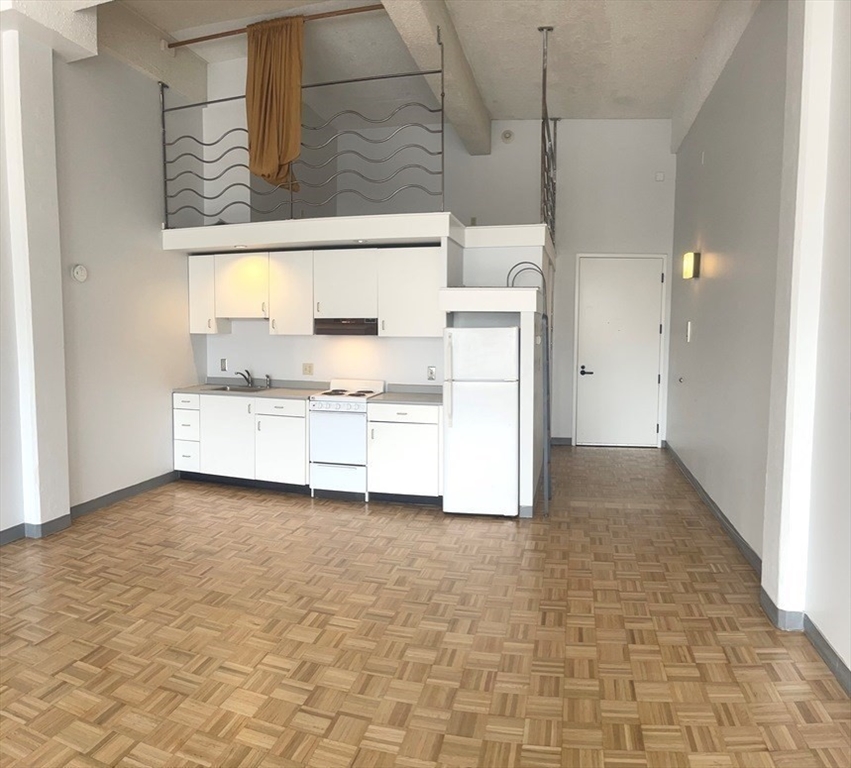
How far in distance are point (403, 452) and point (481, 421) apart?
2.32ft

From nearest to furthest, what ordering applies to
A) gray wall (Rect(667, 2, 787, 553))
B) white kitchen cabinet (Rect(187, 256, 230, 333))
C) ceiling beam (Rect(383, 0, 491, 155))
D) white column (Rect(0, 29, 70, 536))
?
1. gray wall (Rect(667, 2, 787, 553))
2. white column (Rect(0, 29, 70, 536))
3. ceiling beam (Rect(383, 0, 491, 155))
4. white kitchen cabinet (Rect(187, 256, 230, 333))

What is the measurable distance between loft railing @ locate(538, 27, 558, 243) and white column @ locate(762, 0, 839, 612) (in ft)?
8.41

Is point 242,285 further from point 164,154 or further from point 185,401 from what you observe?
point 164,154

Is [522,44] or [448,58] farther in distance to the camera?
[522,44]

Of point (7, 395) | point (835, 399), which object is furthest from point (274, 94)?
point (835, 399)

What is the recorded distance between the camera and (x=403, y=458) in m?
4.95

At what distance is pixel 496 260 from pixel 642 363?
9.64 feet

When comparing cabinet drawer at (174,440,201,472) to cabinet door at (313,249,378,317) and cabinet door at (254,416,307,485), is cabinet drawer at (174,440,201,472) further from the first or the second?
cabinet door at (313,249,378,317)

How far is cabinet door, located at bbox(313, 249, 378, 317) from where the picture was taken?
17.1 ft

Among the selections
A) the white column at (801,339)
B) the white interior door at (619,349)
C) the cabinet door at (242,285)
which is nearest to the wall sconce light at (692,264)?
the white interior door at (619,349)

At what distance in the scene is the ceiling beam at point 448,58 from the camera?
167 inches

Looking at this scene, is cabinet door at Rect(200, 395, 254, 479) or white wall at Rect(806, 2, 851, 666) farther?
cabinet door at Rect(200, 395, 254, 479)

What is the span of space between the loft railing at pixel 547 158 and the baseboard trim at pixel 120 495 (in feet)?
13.3

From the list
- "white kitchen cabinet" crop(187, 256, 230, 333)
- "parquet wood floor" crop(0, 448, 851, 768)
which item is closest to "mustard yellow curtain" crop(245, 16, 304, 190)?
"white kitchen cabinet" crop(187, 256, 230, 333)
